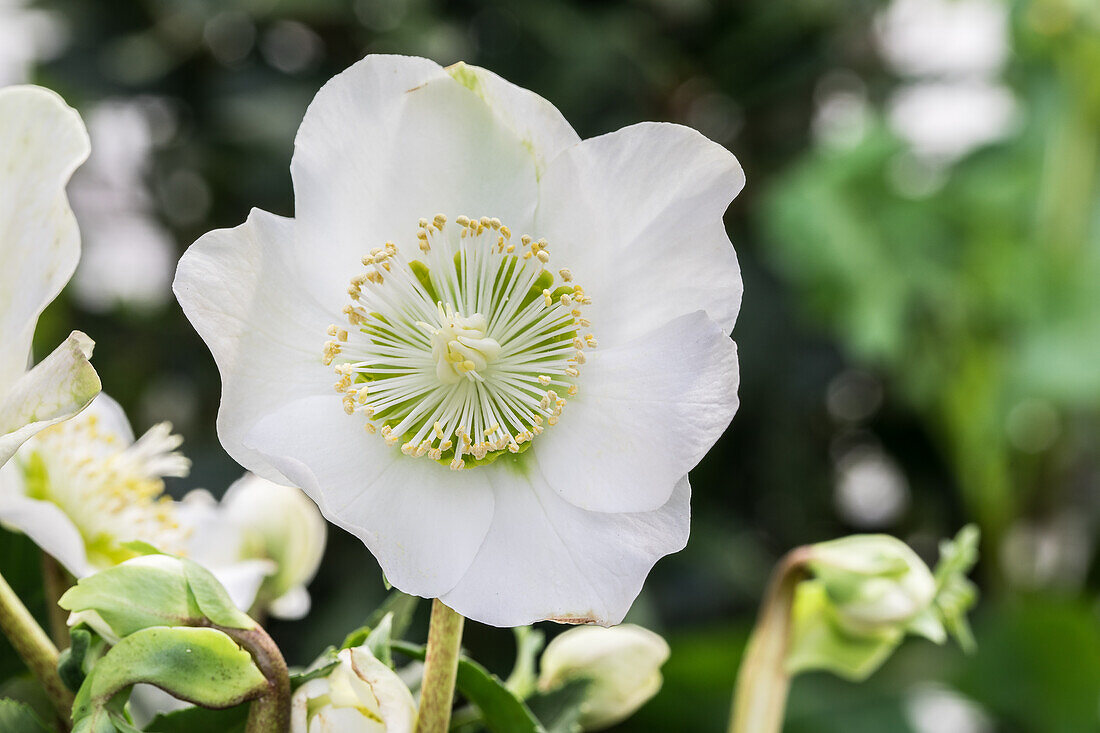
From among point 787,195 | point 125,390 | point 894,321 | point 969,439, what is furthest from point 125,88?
point 969,439

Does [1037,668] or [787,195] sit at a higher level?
[787,195]

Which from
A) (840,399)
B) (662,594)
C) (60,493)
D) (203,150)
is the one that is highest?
Answer: (60,493)

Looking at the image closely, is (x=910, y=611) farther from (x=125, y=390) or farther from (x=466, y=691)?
(x=125, y=390)

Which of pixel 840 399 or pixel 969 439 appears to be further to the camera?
pixel 840 399

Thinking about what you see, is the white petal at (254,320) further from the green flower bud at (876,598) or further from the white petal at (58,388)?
the green flower bud at (876,598)

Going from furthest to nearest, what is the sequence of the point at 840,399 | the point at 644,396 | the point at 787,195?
the point at 840,399 → the point at 787,195 → the point at 644,396

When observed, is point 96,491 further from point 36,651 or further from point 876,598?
point 876,598
